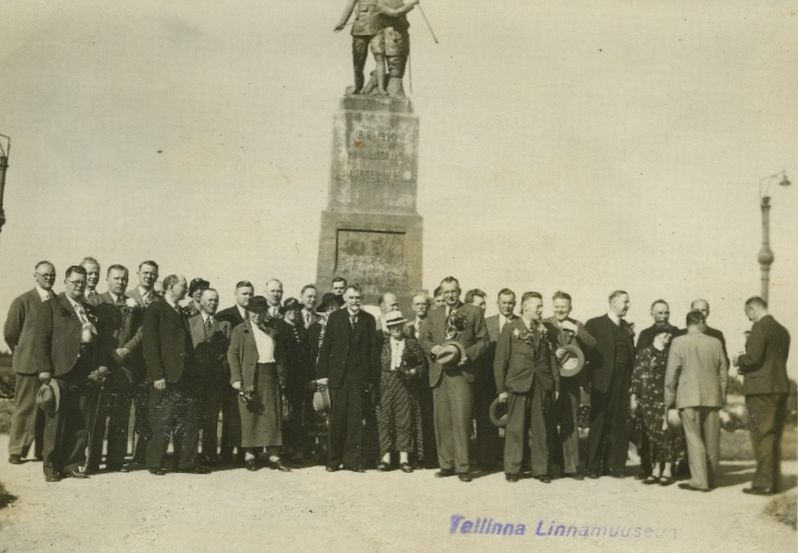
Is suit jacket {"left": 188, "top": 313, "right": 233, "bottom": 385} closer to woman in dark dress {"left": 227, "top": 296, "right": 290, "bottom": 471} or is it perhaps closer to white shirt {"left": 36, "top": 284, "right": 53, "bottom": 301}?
woman in dark dress {"left": 227, "top": 296, "right": 290, "bottom": 471}

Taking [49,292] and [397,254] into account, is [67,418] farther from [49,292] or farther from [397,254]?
[397,254]

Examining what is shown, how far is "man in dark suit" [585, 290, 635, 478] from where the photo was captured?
26.8 ft

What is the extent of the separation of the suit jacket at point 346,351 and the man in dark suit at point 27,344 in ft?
8.01

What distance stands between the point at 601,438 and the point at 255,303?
3449 millimetres

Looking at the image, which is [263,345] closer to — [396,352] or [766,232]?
[396,352]

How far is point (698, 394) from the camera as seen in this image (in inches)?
302

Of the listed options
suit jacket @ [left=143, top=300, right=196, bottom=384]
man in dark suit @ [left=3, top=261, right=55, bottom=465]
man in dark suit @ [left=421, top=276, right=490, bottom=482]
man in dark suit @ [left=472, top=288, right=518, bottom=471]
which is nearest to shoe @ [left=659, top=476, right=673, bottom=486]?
man in dark suit @ [left=472, top=288, right=518, bottom=471]

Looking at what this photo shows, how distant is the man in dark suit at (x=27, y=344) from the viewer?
7.56 m

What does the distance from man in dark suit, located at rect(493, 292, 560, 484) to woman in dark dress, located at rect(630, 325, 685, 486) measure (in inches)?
30.6

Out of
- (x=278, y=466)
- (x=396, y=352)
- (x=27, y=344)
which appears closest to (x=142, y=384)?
(x=27, y=344)

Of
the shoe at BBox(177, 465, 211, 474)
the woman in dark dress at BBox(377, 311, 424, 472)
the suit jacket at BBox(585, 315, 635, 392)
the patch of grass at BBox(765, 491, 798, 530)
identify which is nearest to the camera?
the patch of grass at BBox(765, 491, 798, 530)

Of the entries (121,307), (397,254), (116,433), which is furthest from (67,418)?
(397,254)

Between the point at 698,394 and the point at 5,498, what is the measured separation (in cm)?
582

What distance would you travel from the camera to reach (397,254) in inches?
409
